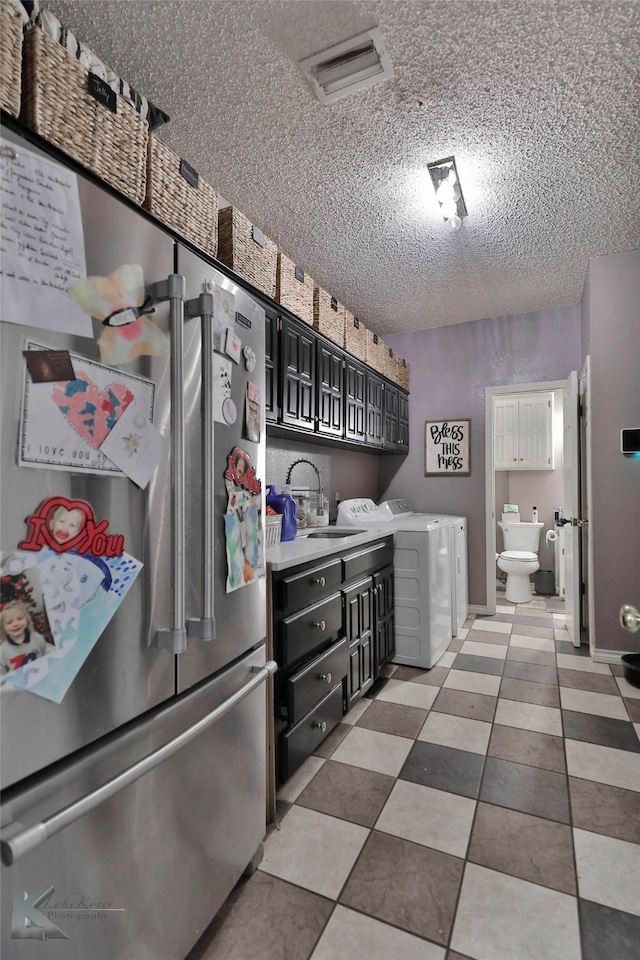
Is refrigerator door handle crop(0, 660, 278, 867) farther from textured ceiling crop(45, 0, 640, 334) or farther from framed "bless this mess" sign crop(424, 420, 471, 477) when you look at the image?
framed "bless this mess" sign crop(424, 420, 471, 477)

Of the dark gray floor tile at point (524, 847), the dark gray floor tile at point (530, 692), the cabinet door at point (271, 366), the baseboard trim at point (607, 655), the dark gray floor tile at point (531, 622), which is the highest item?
the cabinet door at point (271, 366)

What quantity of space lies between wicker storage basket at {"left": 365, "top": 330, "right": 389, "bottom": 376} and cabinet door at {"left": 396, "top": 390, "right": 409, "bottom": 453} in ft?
1.66

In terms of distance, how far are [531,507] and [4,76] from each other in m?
5.91

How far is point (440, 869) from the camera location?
155 cm

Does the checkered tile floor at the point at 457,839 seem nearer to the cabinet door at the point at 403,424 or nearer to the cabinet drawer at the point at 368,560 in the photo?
the cabinet drawer at the point at 368,560

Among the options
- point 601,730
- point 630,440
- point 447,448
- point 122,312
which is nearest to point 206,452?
point 122,312

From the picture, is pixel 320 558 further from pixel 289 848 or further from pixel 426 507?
pixel 426 507

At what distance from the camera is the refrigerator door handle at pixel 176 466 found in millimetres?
1075

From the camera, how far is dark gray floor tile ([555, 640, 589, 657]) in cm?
346

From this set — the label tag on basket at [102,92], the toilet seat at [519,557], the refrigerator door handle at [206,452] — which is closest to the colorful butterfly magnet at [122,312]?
the refrigerator door handle at [206,452]

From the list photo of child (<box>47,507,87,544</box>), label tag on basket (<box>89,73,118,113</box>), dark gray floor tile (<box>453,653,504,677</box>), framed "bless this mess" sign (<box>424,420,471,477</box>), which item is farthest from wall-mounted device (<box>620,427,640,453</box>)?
photo of child (<box>47,507,87,544</box>)

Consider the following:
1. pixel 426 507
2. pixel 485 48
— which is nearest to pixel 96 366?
pixel 485 48

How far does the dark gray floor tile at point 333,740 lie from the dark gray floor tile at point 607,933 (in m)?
1.09

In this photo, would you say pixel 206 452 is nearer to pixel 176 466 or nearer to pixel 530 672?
pixel 176 466
